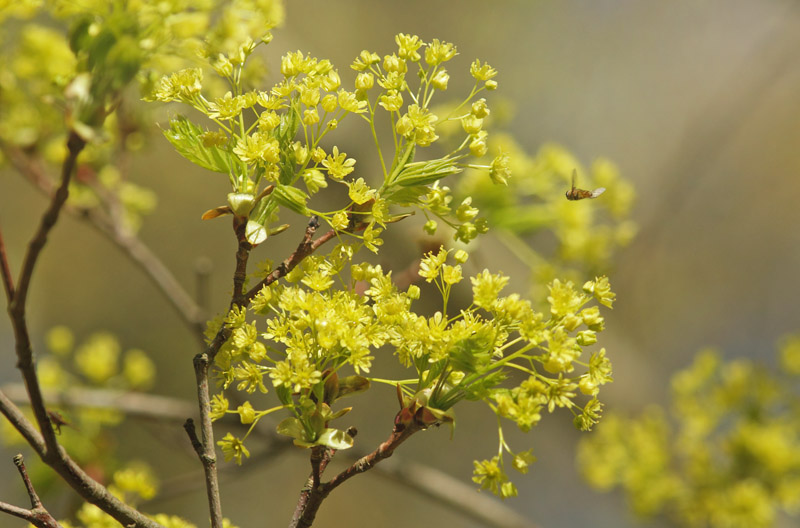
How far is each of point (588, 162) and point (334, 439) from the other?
7.28ft

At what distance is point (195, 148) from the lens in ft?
1.39

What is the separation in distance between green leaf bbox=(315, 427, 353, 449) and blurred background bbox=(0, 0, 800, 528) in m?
1.79

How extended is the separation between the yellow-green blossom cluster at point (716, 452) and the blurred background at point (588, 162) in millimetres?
990

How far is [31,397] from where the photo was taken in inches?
13.2

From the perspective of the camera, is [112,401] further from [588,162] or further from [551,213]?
[588,162]

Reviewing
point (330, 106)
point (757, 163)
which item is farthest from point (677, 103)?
point (330, 106)

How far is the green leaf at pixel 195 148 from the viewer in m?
0.42

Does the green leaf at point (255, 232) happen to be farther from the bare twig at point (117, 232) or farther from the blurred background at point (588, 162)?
the blurred background at point (588, 162)

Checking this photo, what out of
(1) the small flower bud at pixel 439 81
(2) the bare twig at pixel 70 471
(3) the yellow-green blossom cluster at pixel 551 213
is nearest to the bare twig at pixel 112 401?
(3) the yellow-green blossom cluster at pixel 551 213

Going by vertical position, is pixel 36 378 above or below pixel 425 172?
below

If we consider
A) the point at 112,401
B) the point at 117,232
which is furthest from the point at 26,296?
the point at 112,401

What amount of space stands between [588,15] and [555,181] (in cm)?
175

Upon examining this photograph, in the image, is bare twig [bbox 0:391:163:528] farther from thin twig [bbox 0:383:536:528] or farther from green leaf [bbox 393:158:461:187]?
thin twig [bbox 0:383:536:528]

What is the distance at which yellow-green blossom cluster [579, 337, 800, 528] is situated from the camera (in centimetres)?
114
